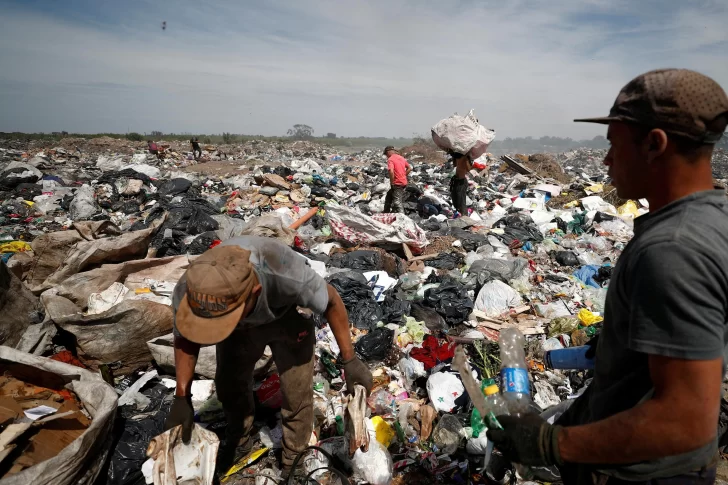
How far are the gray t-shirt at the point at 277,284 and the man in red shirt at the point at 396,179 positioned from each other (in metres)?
5.69

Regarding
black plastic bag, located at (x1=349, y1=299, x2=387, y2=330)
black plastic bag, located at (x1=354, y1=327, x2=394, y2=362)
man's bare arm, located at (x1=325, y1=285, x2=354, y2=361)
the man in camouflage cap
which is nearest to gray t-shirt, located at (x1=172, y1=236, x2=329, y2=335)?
man's bare arm, located at (x1=325, y1=285, x2=354, y2=361)

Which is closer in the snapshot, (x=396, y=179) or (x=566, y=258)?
(x=566, y=258)

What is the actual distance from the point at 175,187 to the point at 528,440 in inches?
358

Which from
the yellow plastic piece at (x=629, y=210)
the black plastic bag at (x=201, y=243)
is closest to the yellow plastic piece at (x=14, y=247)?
the black plastic bag at (x=201, y=243)

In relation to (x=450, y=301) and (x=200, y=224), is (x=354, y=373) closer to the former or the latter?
(x=450, y=301)

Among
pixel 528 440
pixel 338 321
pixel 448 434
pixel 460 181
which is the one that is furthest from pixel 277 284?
pixel 460 181

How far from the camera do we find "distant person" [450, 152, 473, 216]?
21.2 ft

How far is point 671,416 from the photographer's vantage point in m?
0.83

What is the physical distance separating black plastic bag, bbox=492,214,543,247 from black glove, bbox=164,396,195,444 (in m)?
5.58

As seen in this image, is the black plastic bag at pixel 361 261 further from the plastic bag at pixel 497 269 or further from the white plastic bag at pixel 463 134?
the white plastic bag at pixel 463 134

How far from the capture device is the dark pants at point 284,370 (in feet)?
6.67

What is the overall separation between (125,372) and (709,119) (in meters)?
3.66

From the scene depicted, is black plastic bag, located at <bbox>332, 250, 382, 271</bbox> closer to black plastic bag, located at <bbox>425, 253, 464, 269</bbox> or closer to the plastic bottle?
black plastic bag, located at <bbox>425, 253, 464, 269</bbox>

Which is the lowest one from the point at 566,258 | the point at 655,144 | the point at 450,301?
the point at 450,301
